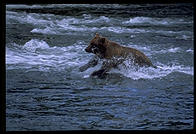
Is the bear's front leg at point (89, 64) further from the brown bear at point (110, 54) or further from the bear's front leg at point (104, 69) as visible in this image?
the bear's front leg at point (104, 69)

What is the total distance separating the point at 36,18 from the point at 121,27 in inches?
143

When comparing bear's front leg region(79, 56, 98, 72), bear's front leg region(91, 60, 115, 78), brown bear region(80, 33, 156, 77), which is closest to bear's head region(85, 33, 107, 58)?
brown bear region(80, 33, 156, 77)

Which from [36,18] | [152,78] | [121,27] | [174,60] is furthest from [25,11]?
[152,78]

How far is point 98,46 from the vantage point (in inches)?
356

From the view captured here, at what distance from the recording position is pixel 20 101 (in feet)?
22.5

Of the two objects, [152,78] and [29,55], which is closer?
[152,78]

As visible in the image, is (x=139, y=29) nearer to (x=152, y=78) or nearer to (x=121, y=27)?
(x=121, y=27)

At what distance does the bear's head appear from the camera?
902cm

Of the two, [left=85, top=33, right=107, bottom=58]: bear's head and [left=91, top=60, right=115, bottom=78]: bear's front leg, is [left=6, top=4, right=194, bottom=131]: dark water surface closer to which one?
[left=91, top=60, right=115, bottom=78]: bear's front leg

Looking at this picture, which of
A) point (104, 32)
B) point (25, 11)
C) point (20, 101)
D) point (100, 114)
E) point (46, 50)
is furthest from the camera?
point (25, 11)

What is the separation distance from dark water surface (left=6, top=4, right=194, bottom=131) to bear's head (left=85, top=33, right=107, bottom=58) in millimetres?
379

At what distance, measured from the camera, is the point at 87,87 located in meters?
7.75

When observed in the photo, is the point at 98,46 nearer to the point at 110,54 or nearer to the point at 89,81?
the point at 110,54

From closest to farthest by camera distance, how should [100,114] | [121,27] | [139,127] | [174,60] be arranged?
1. [139,127]
2. [100,114]
3. [174,60]
4. [121,27]
